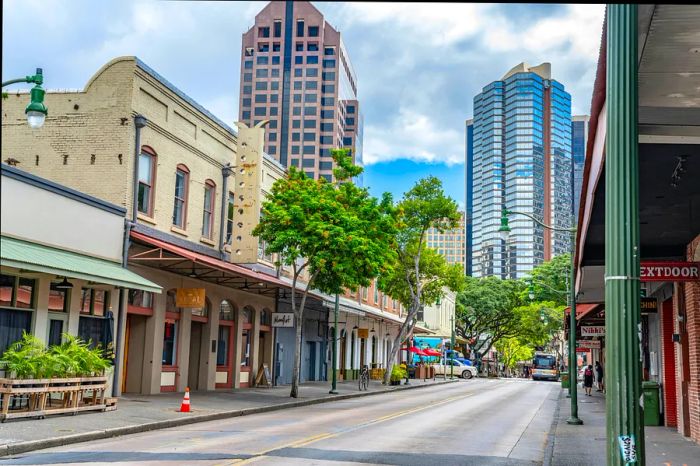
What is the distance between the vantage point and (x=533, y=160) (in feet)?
585

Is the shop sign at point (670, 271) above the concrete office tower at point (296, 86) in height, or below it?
below

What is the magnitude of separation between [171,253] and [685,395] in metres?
14.8

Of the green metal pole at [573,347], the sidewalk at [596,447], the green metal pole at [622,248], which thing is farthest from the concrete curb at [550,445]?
the green metal pole at [622,248]

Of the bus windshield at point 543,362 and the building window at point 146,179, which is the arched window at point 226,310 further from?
the bus windshield at point 543,362

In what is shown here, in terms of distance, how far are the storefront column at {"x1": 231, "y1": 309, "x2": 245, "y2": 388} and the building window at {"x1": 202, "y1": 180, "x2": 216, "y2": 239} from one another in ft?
14.3

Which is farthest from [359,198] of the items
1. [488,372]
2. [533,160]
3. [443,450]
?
[533,160]

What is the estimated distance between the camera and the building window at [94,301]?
2239cm

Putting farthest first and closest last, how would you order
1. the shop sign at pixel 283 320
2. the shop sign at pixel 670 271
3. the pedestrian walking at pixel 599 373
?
1. the pedestrian walking at pixel 599 373
2. the shop sign at pixel 283 320
3. the shop sign at pixel 670 271

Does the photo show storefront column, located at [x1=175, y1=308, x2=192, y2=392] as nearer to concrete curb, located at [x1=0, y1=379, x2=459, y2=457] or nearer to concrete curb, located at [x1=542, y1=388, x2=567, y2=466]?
concrete curb, located at [x1=0, y1=379, x2=459, y2=457]

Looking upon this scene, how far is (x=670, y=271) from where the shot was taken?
12.8 meters

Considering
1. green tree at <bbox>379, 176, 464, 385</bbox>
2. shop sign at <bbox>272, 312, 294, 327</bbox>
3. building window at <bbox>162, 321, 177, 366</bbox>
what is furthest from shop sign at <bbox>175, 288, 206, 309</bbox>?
green tree at <bbox>379, 176, 464, 385</bbox>

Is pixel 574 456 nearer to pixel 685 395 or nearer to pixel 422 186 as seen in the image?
pixel 685 395

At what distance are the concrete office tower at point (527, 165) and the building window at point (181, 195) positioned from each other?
146 m

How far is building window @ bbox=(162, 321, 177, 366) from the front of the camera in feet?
89.2
